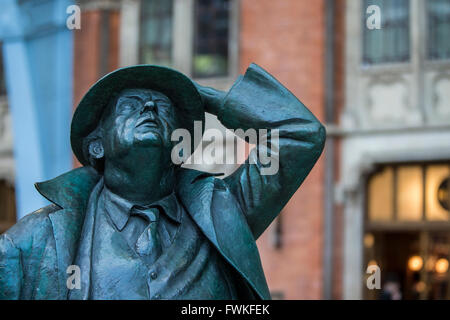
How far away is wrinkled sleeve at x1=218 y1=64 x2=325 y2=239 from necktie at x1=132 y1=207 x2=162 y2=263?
0.30 meters

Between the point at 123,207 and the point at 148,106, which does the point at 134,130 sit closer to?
the point at 148,106

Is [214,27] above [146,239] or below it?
above

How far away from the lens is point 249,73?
9.45ft

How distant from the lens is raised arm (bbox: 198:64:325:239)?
109 inches

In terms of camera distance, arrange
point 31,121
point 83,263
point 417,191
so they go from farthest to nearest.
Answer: point 417,191 < point 31,121 < point 83,263

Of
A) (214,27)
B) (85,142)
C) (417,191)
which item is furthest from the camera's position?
(214,27)

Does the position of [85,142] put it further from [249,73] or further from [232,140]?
[232,140]

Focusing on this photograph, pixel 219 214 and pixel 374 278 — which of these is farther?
pixel 374 278

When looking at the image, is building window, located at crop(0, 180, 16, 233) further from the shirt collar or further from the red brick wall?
the shirt collar

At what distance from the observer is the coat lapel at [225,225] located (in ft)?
8.63

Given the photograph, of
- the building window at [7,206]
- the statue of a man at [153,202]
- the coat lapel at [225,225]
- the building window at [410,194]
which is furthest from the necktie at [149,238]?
the building window at [7,206]

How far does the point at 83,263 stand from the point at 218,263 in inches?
14.9

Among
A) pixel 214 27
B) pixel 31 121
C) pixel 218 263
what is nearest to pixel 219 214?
pixel 218 263

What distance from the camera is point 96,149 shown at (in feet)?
9.09
